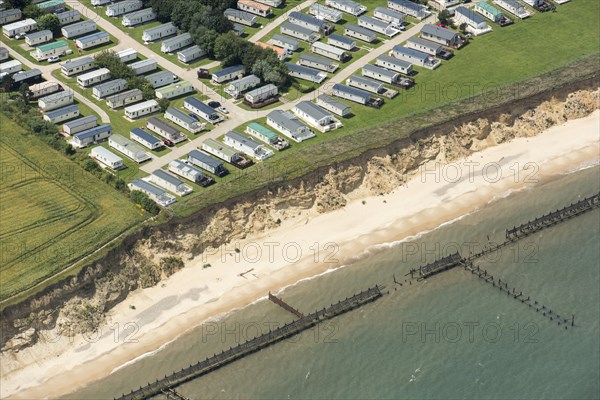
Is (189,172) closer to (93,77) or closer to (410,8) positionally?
(93,77)

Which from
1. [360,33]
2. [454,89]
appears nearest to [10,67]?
[360,33]

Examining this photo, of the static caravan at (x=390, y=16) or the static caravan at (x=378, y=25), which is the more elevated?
the static caravan at (x=390, y=16)

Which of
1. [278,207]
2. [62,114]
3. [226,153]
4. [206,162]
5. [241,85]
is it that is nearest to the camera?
[278,207]

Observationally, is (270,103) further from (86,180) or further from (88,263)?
(88,263)

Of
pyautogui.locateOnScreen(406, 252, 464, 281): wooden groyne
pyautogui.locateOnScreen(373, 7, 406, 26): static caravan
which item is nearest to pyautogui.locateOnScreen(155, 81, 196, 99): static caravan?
pyautogui.locateOnScreen(373, 7, 406, 26): static caravan

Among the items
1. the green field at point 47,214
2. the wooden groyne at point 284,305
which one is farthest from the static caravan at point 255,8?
the wooden groyne at point 284,305

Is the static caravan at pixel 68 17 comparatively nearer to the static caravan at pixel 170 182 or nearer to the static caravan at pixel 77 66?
the static caravan at pixel 77 66
